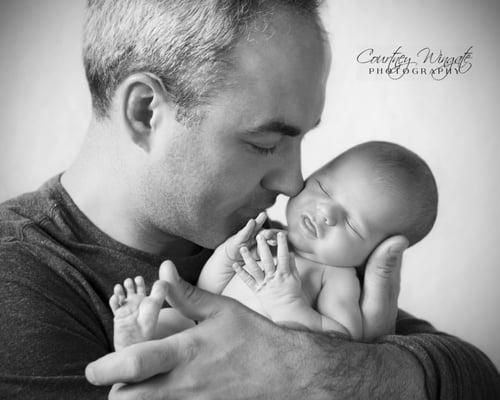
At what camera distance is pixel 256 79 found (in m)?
1.55

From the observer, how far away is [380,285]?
154cm

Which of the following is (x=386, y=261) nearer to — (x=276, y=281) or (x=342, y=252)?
(x=342, y=252)

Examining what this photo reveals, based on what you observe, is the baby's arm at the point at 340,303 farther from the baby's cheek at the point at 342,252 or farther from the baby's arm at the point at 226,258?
the baby's arm at the point at 226,258

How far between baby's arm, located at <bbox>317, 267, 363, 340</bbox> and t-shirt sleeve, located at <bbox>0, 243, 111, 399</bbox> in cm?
50

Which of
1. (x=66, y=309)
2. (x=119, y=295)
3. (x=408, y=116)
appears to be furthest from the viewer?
(x=408, y=116)

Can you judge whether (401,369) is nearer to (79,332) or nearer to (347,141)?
(79,332)

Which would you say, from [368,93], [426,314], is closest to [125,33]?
[368,93]

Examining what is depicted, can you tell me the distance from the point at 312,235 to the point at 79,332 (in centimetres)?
59

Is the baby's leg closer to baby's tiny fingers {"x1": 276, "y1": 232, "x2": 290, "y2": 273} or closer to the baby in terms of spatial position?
the baby

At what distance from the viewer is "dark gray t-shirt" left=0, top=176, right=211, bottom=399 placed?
1270mm

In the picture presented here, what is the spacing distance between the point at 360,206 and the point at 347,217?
4 cm

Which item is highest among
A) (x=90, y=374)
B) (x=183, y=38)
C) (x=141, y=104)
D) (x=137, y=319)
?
(x=183, y=38)

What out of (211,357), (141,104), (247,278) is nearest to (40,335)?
(211,357)

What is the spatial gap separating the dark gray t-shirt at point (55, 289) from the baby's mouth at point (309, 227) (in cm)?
37
